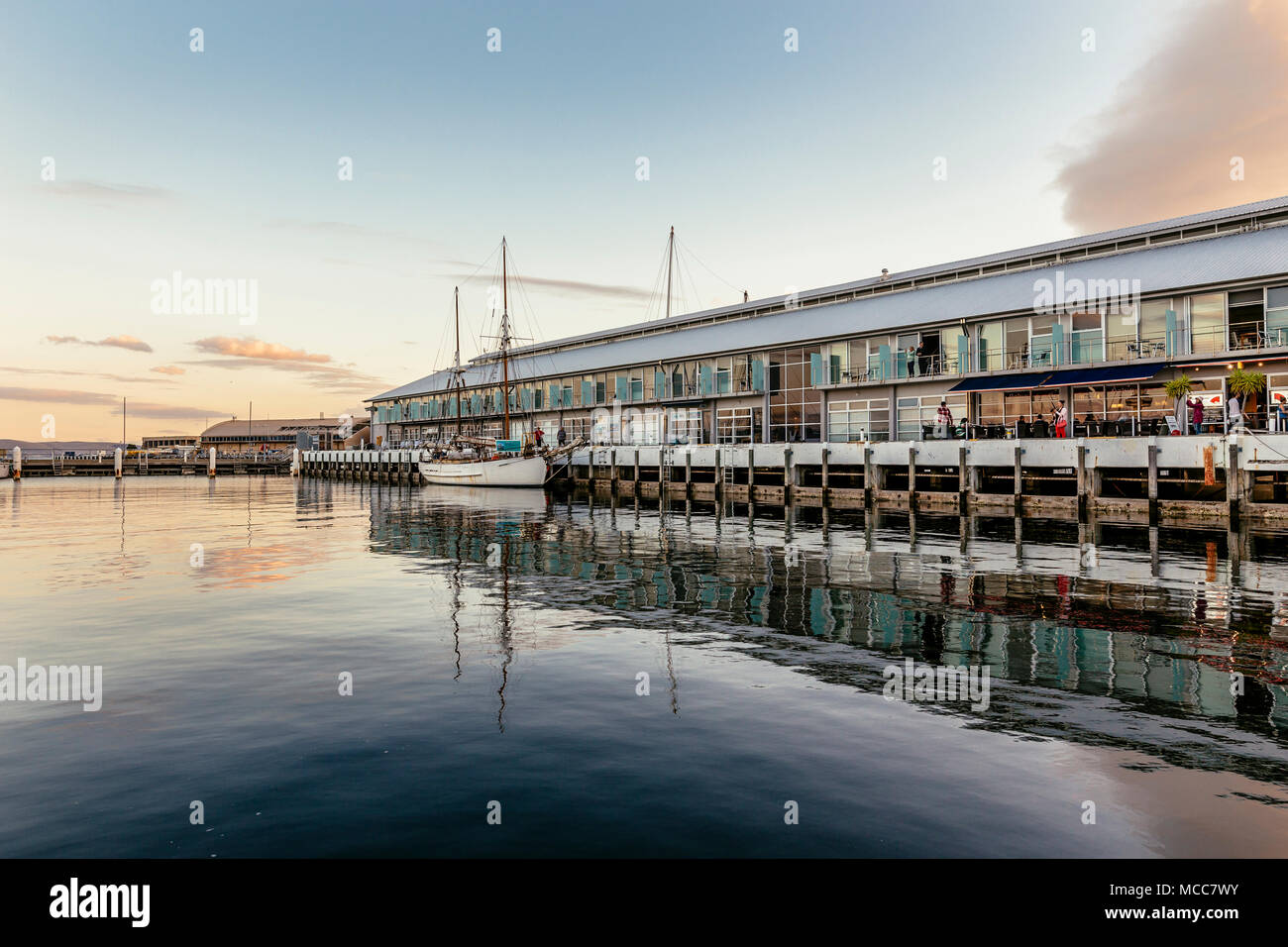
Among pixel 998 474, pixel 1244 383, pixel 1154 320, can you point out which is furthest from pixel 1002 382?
pixel 1244 383

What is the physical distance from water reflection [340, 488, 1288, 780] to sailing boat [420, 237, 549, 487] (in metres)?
31.6

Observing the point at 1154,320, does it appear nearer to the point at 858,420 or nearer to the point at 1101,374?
the point at 1101,374

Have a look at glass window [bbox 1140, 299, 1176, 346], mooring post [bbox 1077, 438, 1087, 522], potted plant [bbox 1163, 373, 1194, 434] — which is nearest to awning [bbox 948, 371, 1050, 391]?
glass window [bbox 1140, 299, 1176, 346]

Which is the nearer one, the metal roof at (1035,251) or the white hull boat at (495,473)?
the metal roof at (1035,251)

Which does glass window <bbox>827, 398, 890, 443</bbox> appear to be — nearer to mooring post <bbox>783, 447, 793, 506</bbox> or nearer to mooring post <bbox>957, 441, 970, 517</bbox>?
mooring post <bbox>783, 447, 793, 506</bbox>

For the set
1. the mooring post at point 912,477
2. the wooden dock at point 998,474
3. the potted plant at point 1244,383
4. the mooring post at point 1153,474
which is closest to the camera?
the wooden dock at point 998,474

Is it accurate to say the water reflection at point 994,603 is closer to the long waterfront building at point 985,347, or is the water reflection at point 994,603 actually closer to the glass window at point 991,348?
the long waterfront building at point 985,347

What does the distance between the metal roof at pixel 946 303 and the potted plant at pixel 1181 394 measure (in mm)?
5632

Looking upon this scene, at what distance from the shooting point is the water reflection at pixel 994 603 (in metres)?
9.72

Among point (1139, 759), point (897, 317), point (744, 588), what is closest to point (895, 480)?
point (897, 317)

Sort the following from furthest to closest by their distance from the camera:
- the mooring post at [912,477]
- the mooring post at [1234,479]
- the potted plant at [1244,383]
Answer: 1. the mooring post at [912,477]
2. the potted plant at [1244,383]
3. the mooring post at [1234,479]

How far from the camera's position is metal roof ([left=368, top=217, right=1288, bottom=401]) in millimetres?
40188

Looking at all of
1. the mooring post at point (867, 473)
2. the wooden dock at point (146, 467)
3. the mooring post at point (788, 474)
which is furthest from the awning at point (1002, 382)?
the wooden dock at point (146, 467)
